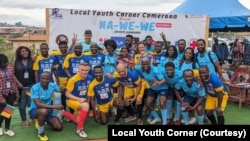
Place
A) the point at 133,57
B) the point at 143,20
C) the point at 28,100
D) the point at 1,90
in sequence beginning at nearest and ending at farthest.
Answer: the point at 1,90
the point at 28,100
the point at 133,57
the point at 143,20

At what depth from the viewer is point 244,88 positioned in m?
8.37

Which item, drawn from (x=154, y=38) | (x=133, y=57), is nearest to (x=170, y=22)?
(x=154, y=38)

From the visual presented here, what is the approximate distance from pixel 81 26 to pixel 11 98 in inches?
117

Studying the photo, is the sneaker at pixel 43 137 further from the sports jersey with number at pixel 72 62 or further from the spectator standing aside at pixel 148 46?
the spectator standing aside at pixel 148 46

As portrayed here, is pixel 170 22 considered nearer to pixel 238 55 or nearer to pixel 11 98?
pixel 11 98

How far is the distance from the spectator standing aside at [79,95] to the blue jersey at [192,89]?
1.68 meters

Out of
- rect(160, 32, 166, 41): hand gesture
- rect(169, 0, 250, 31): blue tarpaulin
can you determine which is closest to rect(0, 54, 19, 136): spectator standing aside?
rect(160, 32, 166, 41): hand gesture

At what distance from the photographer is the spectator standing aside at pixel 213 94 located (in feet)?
18.9

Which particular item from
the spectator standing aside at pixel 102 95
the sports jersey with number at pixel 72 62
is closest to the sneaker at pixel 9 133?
the spectator standing aside at pixel 102 95

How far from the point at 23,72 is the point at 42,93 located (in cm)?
69

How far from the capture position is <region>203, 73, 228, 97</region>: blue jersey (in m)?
5.76

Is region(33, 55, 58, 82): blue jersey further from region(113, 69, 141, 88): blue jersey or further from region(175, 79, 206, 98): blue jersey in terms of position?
region(175, 79, 206, 98): blue jersey

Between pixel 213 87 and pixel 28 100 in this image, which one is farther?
pixel 28 100

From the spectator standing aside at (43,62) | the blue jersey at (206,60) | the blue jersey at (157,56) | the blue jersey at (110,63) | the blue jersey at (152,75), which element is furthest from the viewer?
the blue jersey at (157,56)
